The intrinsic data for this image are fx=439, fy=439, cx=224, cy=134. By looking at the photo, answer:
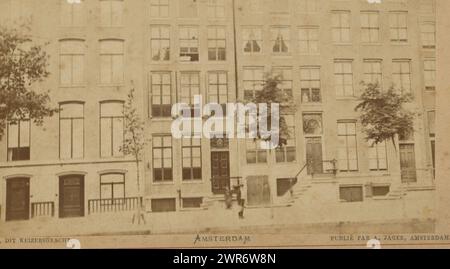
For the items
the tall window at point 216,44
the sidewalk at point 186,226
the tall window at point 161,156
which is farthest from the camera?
the tall window at point 216,44

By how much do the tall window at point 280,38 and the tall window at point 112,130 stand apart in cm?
211

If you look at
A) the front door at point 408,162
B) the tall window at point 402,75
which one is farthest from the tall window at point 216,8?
the front door at point 408,162

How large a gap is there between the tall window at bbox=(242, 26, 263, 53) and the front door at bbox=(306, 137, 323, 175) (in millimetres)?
1361

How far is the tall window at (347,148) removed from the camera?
18.3 feet

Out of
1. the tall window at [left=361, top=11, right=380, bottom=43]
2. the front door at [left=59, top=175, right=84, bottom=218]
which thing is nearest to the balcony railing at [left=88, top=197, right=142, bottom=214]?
the front door at [left=59, top=175, right=84, bottom=218]

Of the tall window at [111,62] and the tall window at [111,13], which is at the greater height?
the tall window at [111,13]

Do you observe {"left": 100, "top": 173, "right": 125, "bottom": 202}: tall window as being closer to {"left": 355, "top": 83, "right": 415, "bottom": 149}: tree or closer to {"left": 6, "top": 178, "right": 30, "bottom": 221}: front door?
{"left": 6, "top": 178, "right": 30, "bottom": 221}: front door

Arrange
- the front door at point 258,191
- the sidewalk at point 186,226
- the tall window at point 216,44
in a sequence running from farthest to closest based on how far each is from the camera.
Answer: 1. the tall window at point 216,44
2. the front door at point 258,191
3. the sidewalk at point 186,226

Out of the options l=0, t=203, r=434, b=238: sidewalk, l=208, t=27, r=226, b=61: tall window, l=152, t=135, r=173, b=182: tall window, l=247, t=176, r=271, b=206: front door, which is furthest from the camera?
l=208, t=27, r=226, b=61: tall window

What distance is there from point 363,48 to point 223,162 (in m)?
2.35

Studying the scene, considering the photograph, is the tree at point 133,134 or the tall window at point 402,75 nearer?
the tree at point 133,134

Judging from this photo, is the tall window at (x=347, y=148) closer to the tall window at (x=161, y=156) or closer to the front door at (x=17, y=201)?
the tall window at (x=161, y=156)

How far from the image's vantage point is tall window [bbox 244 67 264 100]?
18.2ft

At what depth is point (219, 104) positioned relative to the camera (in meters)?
5.56
